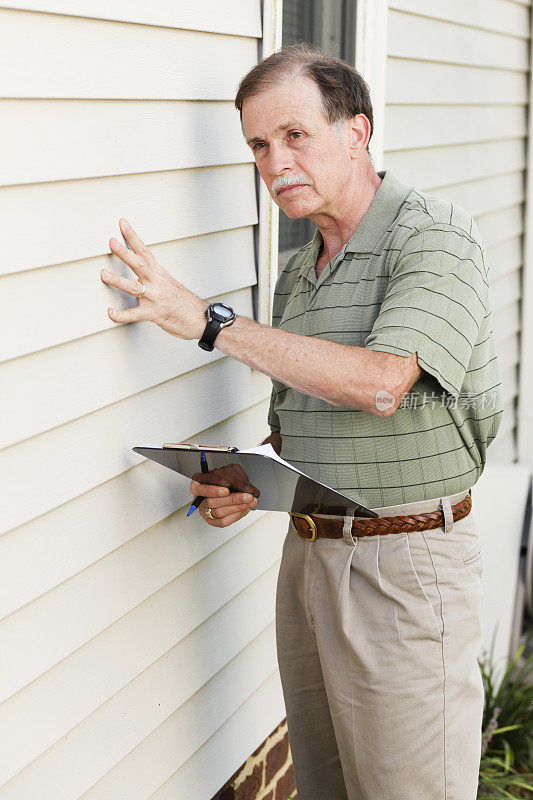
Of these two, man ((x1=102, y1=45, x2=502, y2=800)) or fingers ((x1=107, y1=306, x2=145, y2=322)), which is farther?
man ((x1=102, y1=45, x2=502, y2=800))

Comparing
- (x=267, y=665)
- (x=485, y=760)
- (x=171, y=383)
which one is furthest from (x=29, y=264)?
(x=485, y=760)

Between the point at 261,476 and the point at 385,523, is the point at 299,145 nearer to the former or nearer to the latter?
the point at 261,476

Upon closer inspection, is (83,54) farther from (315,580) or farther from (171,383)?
(315,580)

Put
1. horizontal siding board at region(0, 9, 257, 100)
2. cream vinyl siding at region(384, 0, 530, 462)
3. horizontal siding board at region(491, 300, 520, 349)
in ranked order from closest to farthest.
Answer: horizontal siding board at region(0, 9, 257, 100), cream vinyl siding at region(384, 0, 530, 462), horizontal siding board at region(491, 300, 520, 349)

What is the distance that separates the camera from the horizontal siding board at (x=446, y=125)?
12.8 feet

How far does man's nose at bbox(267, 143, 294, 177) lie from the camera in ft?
7.27

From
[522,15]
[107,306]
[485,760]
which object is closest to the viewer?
[107,306]

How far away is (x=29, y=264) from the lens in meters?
1.85

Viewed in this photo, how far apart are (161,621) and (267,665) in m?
0.80

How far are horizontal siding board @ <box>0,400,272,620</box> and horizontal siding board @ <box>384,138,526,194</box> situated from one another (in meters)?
1.70

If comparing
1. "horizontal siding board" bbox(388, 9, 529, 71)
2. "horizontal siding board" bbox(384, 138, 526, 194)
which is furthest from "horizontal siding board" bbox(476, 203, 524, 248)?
"horizontal siding board" bbox(388, 9, 529, 71)

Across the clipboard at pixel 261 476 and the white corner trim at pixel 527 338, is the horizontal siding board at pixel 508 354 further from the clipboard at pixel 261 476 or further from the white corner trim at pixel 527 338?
the clipboard at pixel 261 476

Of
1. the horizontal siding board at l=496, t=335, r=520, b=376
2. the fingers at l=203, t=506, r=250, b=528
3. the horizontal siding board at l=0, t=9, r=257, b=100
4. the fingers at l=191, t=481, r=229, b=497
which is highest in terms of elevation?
the horizontal siding board at l=0, t=9, r=257, b=100

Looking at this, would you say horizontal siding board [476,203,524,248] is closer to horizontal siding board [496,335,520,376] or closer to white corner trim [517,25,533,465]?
white corner trim [517,25,533,465]
